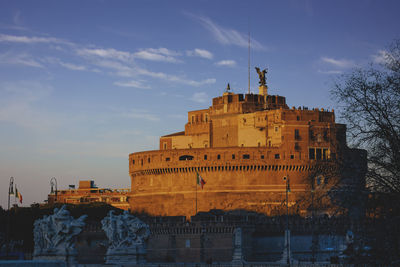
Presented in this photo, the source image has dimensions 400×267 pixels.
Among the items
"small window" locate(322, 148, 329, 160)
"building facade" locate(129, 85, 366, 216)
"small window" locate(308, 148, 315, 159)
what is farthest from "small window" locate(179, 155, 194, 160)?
"small window" locate(322, 148, 329, 160)

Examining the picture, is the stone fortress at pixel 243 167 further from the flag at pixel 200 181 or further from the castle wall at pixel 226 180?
the flag at pixel 200 181

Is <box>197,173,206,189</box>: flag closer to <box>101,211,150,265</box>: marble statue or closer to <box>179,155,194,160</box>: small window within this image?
<box>179,155,194,160</box>: small window

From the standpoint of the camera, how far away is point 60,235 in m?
49.2

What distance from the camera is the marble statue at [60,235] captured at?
160 feet

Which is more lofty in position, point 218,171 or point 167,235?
point 218,171

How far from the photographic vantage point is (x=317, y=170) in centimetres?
2183

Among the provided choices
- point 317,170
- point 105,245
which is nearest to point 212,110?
point 105,245

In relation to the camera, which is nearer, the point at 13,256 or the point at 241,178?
the point at 13,256

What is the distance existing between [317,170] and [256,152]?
61805mm

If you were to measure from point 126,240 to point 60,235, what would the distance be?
4.35 m

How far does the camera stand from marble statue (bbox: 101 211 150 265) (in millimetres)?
48188

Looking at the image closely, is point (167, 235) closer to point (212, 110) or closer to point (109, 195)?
point (212, 110)

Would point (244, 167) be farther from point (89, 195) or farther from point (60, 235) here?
point (89, 195)

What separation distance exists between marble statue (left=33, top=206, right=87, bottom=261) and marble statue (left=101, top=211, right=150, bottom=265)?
2.20m
